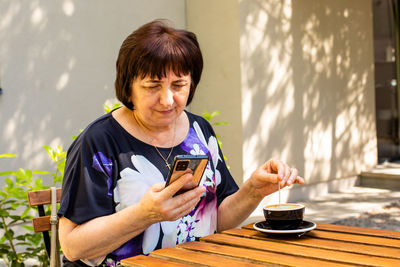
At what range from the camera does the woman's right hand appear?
4.98ft

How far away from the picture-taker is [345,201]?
648 cm

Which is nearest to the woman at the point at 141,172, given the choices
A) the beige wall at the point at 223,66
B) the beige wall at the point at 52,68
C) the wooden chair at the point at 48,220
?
the wooden chair at the point at 48,220

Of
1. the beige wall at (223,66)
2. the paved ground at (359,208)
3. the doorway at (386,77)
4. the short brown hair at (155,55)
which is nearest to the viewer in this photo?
the short brown hair at (155,55)

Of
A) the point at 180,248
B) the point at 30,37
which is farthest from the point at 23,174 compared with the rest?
the point at 30,37

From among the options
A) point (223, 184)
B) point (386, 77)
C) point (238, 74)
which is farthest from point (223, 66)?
point (223, 184)

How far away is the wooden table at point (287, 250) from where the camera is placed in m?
1.41

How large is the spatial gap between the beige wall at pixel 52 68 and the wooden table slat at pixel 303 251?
318 centimetres

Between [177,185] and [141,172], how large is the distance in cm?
38

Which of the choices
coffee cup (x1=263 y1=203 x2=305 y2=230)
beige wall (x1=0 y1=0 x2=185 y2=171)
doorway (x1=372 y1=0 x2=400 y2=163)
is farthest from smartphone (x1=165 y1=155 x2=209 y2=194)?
doorway (x1=372 y1=0 x2=400 y2=163)

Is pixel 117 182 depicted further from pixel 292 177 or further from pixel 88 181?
pixel 292 177

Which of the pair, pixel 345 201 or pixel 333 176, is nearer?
pixel 345 201

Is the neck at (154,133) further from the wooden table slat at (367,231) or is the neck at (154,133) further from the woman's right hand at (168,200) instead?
the wooden table slat at (367,231)

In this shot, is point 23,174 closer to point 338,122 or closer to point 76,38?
point 76,38

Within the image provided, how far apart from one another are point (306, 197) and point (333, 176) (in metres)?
0.74
